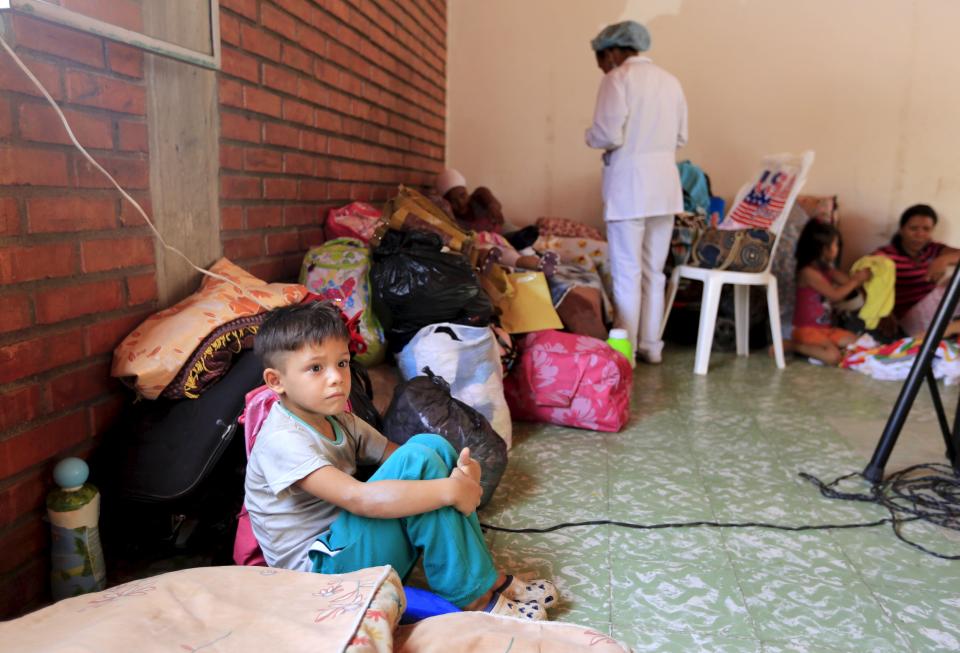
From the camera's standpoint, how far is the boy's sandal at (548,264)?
3.55m

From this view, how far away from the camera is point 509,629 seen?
3.84 ft

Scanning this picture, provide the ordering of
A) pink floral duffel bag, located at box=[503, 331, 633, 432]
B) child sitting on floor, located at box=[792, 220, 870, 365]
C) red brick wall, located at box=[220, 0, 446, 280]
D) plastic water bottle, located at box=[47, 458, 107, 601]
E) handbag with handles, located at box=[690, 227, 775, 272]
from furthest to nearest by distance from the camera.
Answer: child sitting on floor, located at box=[792, 220, 870, 365] < handbag with handles, located at box=[690, 227, 775, 272] < pink floral duffel bag, located at box=[503, 331, 633, 432] < red brick wall, located at box=[220, 0, 446, 280] < plastic water bottle, located at box=[47, 458, 107, 601]

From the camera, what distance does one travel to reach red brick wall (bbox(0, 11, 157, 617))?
1.40 metres

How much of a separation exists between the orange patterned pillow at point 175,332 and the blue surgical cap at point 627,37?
2.48 meters

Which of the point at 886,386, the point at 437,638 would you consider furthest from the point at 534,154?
the point at 437,638

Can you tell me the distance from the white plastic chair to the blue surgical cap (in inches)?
44.1

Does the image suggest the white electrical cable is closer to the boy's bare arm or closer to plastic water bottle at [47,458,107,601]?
plastic water bottle at [47,458,107,601]

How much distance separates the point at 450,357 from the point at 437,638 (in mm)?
1381

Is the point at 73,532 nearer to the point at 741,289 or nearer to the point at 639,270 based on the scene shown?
the point at 639,270

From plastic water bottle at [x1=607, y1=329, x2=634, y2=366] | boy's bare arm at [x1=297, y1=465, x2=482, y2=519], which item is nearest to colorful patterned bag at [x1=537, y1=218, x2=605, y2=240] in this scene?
plastic water bottle at [x1=607, y1=329, x2=634, y2=366]

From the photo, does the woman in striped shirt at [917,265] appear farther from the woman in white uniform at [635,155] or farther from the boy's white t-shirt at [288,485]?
the boy's white t-shirt at [288,485]

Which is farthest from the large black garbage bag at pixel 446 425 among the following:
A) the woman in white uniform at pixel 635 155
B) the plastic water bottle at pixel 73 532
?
the woman in white uniform at pixel 635 155

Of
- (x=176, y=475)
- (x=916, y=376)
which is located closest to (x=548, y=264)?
(x=916, y=376)

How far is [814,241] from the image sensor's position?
14.1 feet
